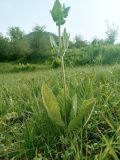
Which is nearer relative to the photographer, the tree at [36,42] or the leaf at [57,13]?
the leaf at [57,13]

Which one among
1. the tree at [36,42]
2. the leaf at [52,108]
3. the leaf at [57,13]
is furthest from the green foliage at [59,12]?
the tree at [36,42]

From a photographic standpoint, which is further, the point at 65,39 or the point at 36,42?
the point at 36,42

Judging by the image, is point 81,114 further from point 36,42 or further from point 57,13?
point 36,42

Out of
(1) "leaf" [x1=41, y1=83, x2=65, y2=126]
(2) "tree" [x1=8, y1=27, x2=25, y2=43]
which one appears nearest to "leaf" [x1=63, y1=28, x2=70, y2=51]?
(1) "leaf" [x1=41, y1=83, x2=65, y2=126]

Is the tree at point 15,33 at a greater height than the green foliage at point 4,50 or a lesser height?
greater

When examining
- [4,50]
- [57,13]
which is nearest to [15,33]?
[4,50]

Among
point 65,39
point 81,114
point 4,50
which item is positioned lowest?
point 4,50

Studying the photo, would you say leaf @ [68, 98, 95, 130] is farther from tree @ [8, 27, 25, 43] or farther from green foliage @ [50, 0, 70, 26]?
tree @ [8, 27, 25, 43]

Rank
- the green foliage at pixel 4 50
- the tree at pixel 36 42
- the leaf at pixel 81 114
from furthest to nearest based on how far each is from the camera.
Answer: the green foliage at pixel 4 50 → the tree at pixel 36 42 → the leaf at pixel 81 114

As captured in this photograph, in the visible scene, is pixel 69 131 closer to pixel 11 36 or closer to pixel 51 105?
pixel 51 105

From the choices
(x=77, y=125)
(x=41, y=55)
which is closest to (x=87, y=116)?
(x=77, y=125)

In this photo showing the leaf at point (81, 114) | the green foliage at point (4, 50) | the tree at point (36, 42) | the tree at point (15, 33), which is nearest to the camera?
the leaf at point (81, 114)

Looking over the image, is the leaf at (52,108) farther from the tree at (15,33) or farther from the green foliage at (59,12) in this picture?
the tree at (15,33)

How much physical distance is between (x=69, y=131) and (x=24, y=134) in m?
0.24
